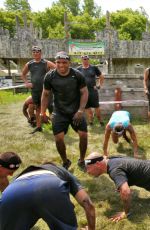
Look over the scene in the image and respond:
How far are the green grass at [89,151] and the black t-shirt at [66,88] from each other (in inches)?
46.8

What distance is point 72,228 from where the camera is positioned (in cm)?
319

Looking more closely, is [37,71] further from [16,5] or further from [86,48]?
[16,5]

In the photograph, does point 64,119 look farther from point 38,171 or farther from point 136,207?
point 38,171

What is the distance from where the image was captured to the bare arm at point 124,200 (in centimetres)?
473

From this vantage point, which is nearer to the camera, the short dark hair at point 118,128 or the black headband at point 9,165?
the black headband at point 9,165

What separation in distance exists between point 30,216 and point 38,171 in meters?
0.39

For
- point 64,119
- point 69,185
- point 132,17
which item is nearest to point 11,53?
point 64,119

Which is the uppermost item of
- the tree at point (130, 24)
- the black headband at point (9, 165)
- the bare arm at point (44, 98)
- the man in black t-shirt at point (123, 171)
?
the tree at point (130, 24)

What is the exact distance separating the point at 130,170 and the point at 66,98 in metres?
1.79

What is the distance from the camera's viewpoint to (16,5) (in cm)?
7856

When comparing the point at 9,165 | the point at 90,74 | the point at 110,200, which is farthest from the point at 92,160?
the point at 90,74

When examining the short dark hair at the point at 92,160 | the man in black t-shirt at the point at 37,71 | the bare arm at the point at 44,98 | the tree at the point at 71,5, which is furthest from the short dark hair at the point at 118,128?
the tree at the point at 71,5

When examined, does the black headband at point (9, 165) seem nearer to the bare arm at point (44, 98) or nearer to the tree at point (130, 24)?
the bare arm at point (44, 98)

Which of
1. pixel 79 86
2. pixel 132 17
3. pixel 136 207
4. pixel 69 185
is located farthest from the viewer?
pixel 132 17
